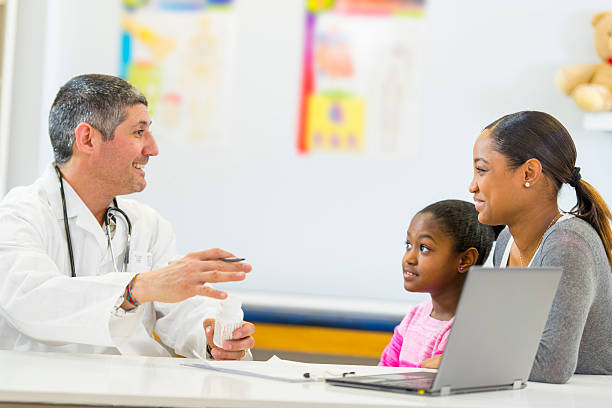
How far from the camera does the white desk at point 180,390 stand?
4.41 ft

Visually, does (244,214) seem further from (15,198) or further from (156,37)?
(15,198)

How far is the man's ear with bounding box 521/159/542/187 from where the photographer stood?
1.94 m

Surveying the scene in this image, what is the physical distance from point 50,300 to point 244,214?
195 centimetres

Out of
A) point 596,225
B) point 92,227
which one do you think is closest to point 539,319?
point 596,225

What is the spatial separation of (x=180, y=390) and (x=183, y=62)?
8.44 ft

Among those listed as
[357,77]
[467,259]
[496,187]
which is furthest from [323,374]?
[357,77]

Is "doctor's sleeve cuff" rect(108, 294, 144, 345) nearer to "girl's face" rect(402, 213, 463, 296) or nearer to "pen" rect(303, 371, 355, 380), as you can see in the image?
"pen" rect(303, 371, 355, 380)

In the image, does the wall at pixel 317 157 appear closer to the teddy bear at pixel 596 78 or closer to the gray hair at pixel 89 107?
the teddy bear at pixel 596 78

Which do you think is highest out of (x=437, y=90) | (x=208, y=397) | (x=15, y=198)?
(x=437, y=90)

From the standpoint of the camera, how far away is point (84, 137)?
2330mm

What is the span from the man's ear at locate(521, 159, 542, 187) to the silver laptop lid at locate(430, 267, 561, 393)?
40 centimetres

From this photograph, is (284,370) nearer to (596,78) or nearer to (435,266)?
(435,266)

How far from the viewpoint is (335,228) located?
372cm

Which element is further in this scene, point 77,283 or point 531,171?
point 531,171
